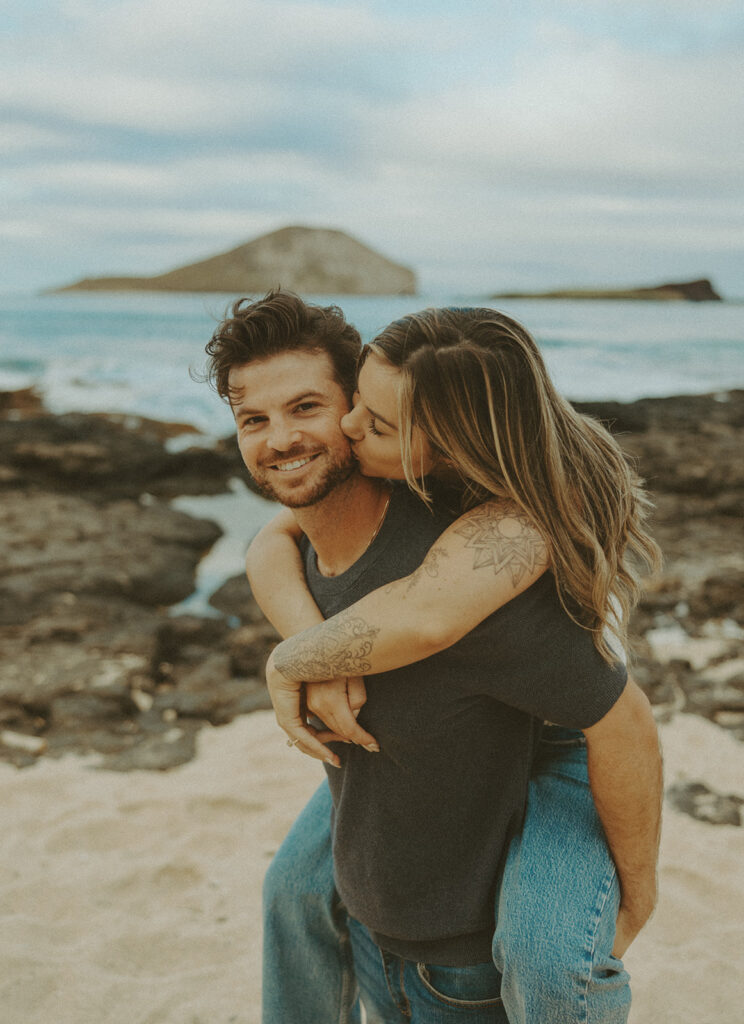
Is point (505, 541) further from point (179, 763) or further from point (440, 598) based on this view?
point (179, 763)

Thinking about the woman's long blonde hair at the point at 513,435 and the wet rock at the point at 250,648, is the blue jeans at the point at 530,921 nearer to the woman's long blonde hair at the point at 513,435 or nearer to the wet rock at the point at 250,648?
the woman's long blonde hair at the point at 513,435

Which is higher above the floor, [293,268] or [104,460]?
[293,268]

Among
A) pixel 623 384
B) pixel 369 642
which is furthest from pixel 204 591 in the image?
pixel 623 384

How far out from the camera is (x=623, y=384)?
22922 mm

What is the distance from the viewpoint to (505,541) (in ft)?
5.71

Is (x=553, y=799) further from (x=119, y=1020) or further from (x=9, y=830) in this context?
(x=9, y=830)

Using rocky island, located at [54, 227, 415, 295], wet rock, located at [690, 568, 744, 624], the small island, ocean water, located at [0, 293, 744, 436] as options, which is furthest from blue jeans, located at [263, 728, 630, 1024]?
rocky island, located at [54, 227, 415, 295]

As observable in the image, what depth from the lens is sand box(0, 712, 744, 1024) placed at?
9.69ft

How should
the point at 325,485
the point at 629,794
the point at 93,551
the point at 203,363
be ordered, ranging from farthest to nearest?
the point at 203,363
the point at 93,551
the point at 325,485
the point at 629,794

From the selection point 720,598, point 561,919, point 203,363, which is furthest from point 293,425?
point 203,363

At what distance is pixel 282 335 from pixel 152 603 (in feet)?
17.1

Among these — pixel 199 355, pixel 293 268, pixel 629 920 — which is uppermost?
pixel 293 268

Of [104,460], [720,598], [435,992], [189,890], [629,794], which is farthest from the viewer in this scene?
[104,460]

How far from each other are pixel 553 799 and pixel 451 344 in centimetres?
109
